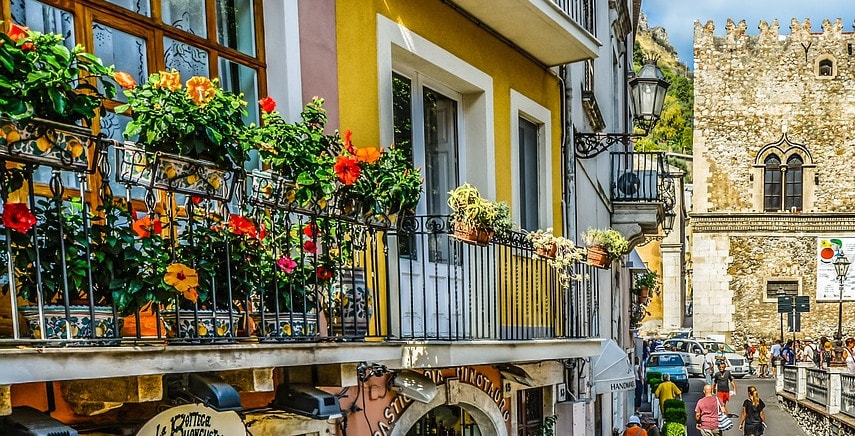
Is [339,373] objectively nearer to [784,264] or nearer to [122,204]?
[122,204]

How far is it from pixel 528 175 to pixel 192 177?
6835mm

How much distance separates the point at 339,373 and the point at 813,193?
132ft

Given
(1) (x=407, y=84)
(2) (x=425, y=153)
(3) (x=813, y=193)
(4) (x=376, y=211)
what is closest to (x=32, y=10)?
(4) (x=376, y=211)

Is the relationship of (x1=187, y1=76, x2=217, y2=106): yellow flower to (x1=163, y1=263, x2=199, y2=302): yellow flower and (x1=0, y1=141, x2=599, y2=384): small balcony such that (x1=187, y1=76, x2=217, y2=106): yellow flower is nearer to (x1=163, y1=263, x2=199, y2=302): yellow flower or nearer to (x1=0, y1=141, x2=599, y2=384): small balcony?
(x1=0, y1=141, x2=599, y2=384): small balcony

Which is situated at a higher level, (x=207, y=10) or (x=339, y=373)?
(x=207, y=10)

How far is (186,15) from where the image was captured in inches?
216

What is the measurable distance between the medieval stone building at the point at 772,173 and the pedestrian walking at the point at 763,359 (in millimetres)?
643

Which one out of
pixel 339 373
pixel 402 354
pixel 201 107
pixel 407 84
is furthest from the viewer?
pixel 407 84

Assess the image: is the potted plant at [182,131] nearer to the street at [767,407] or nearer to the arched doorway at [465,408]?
the arched doorway at [465,408]

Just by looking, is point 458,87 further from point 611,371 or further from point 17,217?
point 611,371

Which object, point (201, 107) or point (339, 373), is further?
point (339, 373)

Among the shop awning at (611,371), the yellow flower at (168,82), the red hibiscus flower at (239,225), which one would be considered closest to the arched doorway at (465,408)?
the red hibiscus flower at (239,225)

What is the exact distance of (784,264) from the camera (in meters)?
42.2

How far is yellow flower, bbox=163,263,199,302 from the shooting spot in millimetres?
4078
